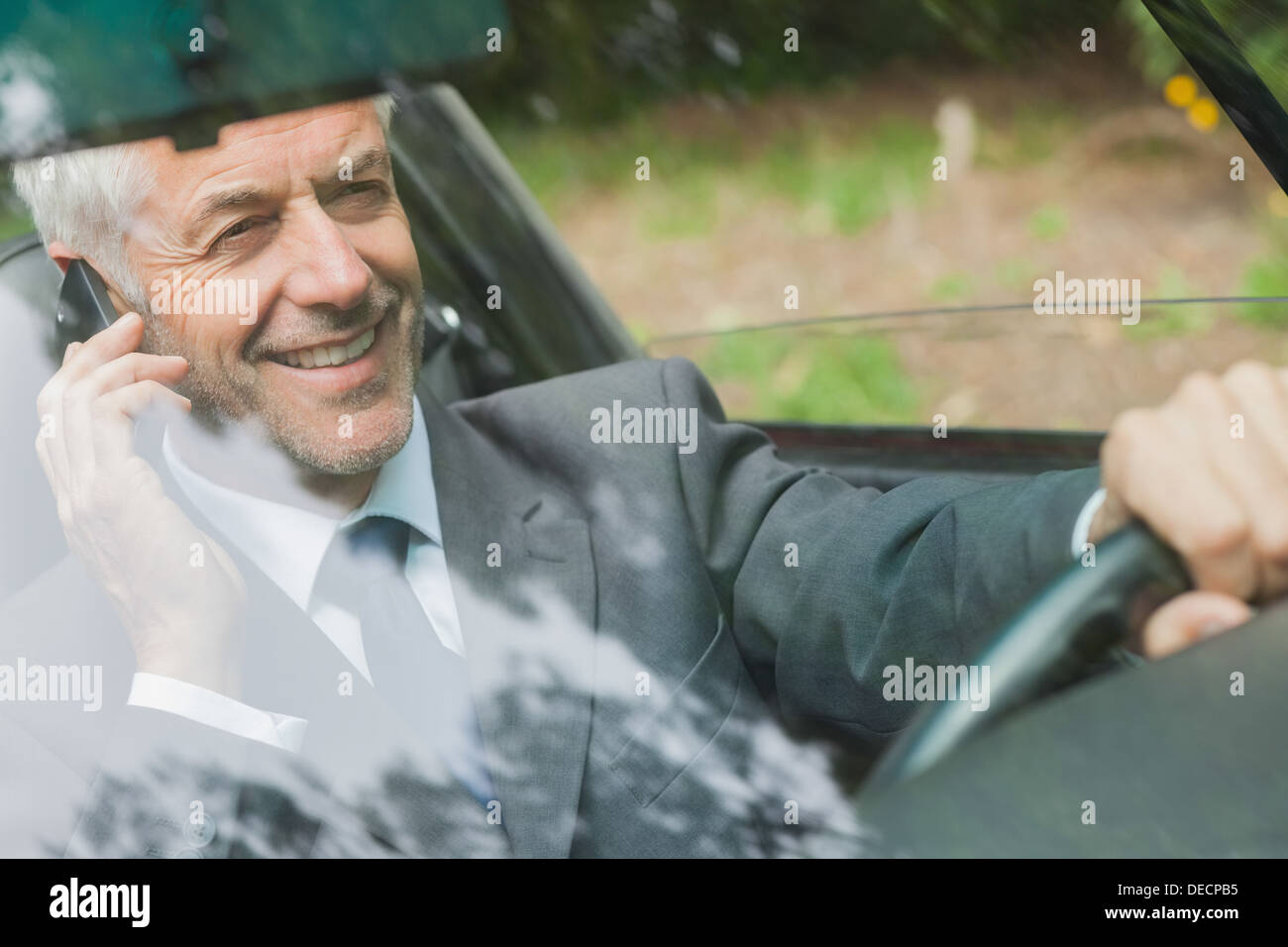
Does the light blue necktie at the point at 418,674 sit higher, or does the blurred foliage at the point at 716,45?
the blurred foliage at the point at 716,45

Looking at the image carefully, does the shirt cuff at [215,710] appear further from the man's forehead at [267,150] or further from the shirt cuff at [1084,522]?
the shirt cuff at [1084,522]

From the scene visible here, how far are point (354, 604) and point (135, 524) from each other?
27cm

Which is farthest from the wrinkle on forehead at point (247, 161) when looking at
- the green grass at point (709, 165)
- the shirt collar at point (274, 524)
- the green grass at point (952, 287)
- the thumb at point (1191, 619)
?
the green grass at point (952, 287)

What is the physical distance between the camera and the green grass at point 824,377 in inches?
86.0

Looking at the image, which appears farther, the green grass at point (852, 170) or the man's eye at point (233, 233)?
the green grass at point (852, 170)

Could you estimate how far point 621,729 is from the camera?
1.53m

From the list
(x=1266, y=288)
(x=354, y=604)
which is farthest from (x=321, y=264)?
(x=1266, y=288)

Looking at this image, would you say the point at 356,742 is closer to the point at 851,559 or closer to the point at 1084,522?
the point at 851,559

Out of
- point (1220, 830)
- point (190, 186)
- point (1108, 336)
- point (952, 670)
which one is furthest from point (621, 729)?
point (1108, 336)

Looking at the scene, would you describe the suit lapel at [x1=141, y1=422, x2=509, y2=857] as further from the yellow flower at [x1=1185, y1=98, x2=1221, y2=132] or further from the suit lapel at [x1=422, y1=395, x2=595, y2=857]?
the yellow flower at [x1=1185, y1=98, x2=1221, y2=132]

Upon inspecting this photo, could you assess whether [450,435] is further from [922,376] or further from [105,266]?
[922,376]

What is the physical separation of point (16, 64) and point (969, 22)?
1.13 meters

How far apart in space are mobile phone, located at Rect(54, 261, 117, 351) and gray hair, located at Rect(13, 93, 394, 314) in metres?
0.02

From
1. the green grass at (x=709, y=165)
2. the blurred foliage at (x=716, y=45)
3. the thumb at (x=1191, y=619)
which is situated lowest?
the thumb at (x=1191, y=619)
